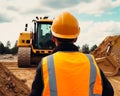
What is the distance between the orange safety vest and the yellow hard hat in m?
0.15

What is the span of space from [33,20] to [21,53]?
6.14ft

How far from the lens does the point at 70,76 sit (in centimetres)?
279

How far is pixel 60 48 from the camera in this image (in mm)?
2943

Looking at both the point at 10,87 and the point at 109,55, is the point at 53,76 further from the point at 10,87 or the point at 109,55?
the point at 109,55

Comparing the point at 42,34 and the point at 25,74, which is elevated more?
the point at 42,34

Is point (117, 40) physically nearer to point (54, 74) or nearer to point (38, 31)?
point (38, 31)

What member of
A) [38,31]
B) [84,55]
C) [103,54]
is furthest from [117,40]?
[84,55]

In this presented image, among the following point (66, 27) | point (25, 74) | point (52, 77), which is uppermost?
point (66, 27)

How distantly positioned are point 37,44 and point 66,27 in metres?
16.9

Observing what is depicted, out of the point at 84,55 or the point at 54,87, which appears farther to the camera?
the point at 84,55

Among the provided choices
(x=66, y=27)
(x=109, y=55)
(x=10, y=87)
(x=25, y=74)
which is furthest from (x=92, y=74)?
(x=109, y=55)

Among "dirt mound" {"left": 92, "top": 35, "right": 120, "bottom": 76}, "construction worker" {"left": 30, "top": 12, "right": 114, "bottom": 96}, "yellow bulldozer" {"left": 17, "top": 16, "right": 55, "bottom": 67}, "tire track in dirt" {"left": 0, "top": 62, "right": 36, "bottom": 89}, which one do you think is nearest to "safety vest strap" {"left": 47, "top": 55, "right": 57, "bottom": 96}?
"construction worker" {"left": 30, "top": 12, "right": 114, "bottom": 96}

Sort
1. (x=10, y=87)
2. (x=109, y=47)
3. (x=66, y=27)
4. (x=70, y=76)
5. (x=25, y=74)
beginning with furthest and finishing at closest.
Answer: (x=109, y=47), (x=25, y=74), (x=10, y=87), (x=66, y=27), (x=70, y=76)

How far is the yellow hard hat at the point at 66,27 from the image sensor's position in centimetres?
292
